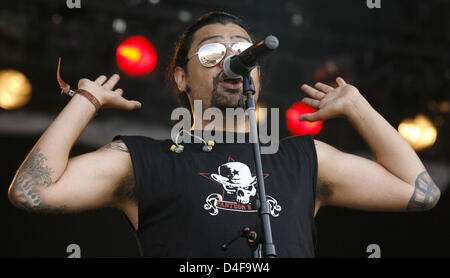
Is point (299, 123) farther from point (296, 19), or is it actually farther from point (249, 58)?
point (249, 58)

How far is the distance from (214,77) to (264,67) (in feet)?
4.75

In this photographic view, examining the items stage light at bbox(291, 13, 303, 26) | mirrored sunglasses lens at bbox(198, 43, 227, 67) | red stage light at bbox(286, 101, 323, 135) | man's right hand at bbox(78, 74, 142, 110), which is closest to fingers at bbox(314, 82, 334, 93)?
mirrored sunglasses lens at bbox(198, 43, 227, 67)

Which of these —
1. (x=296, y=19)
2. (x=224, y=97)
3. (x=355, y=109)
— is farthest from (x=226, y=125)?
(x=296, y=19)

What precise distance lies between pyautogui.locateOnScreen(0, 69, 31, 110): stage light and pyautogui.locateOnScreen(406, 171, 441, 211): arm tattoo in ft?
9.52

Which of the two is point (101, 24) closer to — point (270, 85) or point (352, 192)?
point (270, 85)

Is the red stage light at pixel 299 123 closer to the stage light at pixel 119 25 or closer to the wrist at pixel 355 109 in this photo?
the stage light at pixel 119 25

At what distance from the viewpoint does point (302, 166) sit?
2.19m

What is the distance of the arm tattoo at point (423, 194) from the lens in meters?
2.20

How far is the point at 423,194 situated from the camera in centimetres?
221

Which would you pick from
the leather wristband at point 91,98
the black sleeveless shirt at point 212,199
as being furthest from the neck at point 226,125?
the leather wristband at point 91,98

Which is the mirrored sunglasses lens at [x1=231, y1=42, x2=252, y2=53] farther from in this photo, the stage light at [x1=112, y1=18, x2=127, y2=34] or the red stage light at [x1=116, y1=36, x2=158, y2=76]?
the stage light at [x1=112, y1=18, x2=127, y2=34]

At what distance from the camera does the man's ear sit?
8.62ft

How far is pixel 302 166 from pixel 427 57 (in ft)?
9.04
